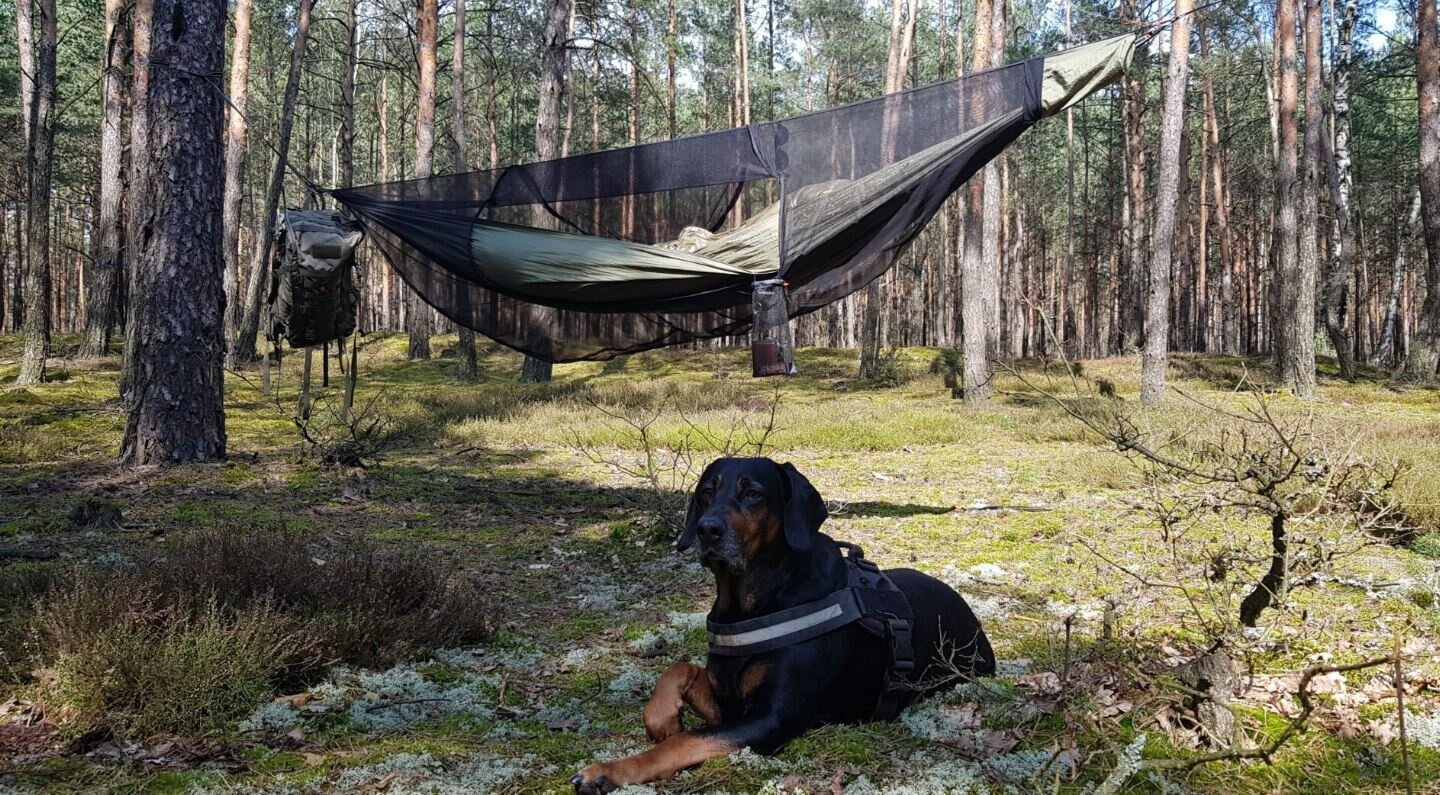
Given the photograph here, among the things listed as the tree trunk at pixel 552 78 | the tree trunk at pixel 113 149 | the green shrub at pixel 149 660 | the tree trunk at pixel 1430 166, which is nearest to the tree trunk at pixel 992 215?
the tree trunk at pixel 1430 166

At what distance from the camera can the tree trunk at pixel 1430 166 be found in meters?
12.4

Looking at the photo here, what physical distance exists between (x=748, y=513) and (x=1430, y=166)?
1460cm

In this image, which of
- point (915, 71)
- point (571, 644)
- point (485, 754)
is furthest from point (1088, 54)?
point (915, 71)

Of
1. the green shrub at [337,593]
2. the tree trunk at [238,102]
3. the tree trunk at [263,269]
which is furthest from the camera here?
the tree trunk at [263,269]

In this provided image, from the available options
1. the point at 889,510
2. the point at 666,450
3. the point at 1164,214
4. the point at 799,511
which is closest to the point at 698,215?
the point at 889,510

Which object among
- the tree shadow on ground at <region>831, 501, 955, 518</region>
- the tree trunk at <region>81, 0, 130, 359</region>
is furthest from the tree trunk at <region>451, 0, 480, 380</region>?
the tree shadow on ground at <region>831, 501, 955, 518</region>

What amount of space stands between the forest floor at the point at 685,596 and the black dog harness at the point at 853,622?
0.16 metres

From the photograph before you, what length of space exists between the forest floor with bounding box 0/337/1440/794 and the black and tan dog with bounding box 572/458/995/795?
0.07 m

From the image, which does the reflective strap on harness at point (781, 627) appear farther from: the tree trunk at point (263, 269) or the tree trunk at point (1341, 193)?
the tree trunk at point (1341, 193)

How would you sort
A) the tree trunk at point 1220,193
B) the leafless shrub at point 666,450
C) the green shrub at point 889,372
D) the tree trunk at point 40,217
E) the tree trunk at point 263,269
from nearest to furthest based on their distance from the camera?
1. the leafless shrub at point 666,450
2. the tree trunk at point 40,217
3. the tree trunk at point 263,269
4. the green shrub at point 889,372
5. the tree trunk at point 1220,193

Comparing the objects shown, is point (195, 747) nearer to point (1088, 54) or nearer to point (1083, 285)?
point (1088, 54)

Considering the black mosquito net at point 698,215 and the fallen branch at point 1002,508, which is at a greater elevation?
the black mosquito net at point 698,215

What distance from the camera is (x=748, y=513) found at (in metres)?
2.35

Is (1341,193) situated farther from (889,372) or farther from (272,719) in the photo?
(272,719)
